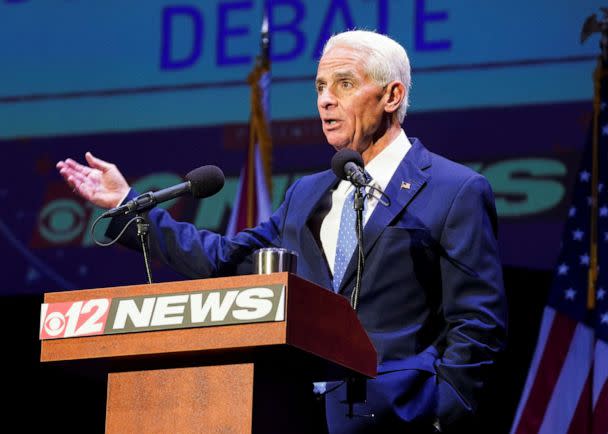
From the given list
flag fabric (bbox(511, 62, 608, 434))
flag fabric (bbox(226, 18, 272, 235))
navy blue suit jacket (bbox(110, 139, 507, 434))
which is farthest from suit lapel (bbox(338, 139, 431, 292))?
flag fabric (bbox(226, 18, 272, 235))

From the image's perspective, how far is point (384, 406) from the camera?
2365mm

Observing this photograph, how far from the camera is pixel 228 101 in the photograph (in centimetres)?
504

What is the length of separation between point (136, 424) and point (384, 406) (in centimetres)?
61

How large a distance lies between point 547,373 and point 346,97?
197cm

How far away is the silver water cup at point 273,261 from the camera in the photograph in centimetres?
209

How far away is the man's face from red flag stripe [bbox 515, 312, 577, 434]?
1.84 m

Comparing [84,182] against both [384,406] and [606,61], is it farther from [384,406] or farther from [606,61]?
[606,61]

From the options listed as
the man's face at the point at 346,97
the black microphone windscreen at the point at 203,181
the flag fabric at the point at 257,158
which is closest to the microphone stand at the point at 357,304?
the black microphone windscreen at the point at 203,181

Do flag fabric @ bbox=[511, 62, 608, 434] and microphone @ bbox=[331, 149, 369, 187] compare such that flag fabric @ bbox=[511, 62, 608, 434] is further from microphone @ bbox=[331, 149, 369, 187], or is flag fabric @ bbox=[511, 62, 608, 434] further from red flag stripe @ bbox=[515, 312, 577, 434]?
microphone @ bbox=[331, 149, 369, 187]

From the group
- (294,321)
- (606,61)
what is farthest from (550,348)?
(294,321)

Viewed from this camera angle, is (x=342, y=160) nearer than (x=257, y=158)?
Yes

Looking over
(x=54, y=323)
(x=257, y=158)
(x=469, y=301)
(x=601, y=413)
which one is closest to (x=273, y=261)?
(x=54, y=323)

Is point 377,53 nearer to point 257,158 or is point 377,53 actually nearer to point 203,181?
point 203,181

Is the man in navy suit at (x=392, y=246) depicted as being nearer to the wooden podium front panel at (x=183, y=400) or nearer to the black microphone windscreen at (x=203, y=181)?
the black microphone windscreen at (x=203, y=181)
